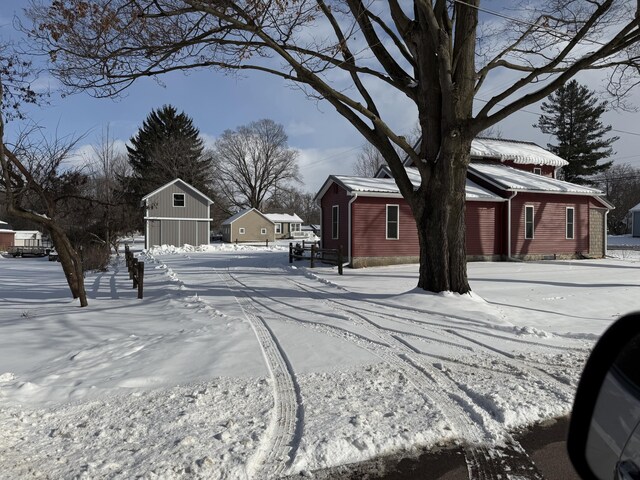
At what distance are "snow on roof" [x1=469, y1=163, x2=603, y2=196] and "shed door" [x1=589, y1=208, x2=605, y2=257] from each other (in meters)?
1.27

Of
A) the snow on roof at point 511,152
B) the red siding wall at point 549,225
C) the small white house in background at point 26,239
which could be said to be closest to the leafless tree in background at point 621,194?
the snow on roof at point 511,152

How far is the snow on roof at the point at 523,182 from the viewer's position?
22.9 m

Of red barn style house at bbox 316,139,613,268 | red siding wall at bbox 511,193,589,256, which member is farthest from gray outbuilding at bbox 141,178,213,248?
red siding wall at bbox 511,193,589,256

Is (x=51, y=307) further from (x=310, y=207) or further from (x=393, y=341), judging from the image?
(x=310, y=207)

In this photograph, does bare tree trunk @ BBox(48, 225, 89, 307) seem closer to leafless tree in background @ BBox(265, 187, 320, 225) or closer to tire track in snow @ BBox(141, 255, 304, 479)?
tire track in snow @ BBox(141, 255, 304, 479)

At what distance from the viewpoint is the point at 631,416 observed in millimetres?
1694

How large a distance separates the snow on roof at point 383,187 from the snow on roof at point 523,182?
0.70 meters

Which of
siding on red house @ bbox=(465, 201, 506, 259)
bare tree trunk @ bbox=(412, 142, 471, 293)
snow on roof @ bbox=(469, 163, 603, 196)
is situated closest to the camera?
bare tree trunk @ bbox=(412, 142, 471, 293)

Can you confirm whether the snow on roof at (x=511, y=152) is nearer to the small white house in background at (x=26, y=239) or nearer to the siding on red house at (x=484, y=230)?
the siding on red house at (x=484, y=230)

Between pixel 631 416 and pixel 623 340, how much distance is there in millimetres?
438

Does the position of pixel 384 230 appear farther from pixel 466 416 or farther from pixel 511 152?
pixel 466 416

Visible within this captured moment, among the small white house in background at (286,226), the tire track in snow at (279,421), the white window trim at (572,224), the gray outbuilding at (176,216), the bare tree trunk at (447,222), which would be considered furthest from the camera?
the small white house in background at (286,226)

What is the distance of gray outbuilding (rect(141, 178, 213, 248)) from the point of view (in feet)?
133

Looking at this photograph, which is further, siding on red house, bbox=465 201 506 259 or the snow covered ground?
siding on red house, bbox=465 201 506 259
